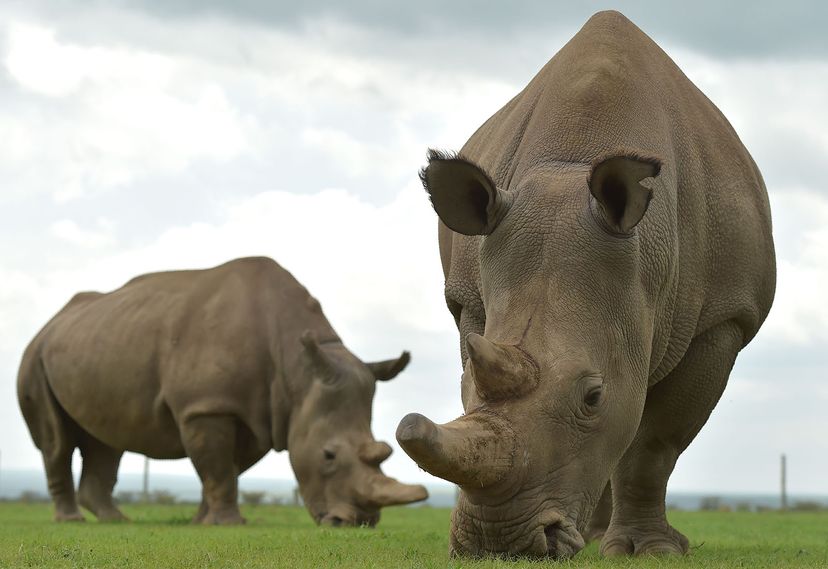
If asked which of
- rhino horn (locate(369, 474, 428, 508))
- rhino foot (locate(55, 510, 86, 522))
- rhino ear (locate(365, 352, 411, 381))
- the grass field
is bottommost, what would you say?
the grass field

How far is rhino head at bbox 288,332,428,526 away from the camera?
14.1 meters

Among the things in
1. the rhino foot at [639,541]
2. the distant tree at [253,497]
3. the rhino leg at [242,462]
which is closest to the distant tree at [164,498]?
the distant tree at [253,497]

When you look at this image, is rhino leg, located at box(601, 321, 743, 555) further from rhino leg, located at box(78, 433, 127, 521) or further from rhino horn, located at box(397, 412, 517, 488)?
rhino leg, located at box(78, 433, 127, 521)

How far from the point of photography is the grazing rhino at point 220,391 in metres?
14.4

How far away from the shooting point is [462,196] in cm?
710

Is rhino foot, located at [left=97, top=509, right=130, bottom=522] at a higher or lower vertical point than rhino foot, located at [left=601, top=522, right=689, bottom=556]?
higher

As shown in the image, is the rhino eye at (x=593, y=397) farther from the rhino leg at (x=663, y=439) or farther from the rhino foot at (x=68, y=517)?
the rhino foot at (x=68, y=517)

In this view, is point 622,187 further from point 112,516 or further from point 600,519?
point 112,516

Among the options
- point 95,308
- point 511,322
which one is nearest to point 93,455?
point 95,308

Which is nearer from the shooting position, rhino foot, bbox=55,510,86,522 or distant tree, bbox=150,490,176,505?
rhino foot, bbox=55,510,86,522

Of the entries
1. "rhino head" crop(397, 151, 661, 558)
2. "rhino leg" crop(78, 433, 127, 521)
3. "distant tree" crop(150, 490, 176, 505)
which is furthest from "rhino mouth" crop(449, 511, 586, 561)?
"distant tree" crop(150, 490, 176, 505)

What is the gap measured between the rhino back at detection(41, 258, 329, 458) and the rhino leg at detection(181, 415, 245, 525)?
133mm

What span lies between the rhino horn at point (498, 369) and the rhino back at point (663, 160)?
1.15m

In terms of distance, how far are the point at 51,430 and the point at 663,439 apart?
33.7ft
